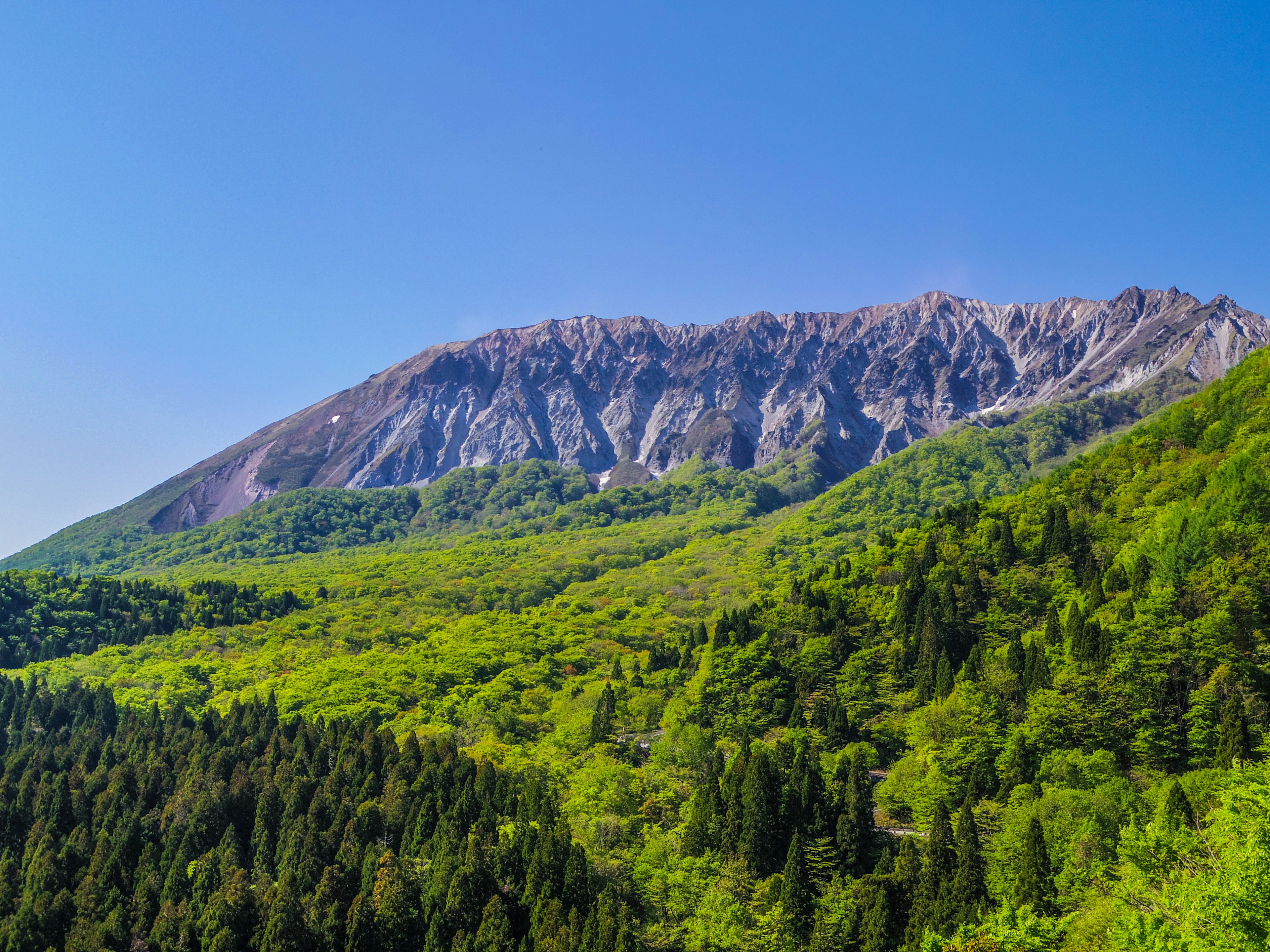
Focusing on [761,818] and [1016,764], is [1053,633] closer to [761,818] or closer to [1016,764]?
[1016,764]

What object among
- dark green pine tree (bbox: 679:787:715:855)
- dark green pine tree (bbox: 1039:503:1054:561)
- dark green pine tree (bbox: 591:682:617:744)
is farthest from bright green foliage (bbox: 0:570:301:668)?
dark green pine tree (bbox: 1039:503:1054:561)

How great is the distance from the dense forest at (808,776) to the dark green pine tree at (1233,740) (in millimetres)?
361

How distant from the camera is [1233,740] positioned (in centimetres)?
5678

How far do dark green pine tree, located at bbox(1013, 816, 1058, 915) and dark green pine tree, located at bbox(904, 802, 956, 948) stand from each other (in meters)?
4.06

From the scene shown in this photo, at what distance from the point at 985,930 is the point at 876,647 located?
46198 millimetres

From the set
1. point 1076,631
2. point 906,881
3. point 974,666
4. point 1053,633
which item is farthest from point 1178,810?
point 974,666

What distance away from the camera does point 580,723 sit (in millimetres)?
99312

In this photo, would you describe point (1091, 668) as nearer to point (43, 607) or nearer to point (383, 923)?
point (383, 923)

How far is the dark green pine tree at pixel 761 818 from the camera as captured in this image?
6481cm

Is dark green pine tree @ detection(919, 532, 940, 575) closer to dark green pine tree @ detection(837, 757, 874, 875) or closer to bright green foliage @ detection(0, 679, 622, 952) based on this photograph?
dark green pine tree @ detection(837, 757, 874, 875)

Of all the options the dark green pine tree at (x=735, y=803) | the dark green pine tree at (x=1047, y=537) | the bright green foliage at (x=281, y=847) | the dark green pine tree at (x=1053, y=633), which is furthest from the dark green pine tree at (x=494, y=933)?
the dark green pine tree at (x=1047, y=537)

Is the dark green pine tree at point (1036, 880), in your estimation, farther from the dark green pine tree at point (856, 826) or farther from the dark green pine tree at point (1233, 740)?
the dark green pine tree at point (856, 826)

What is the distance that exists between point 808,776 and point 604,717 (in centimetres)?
3144

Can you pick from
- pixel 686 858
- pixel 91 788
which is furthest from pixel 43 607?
pixel 686 858
